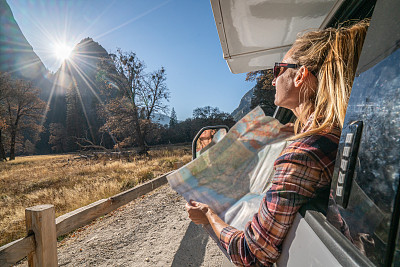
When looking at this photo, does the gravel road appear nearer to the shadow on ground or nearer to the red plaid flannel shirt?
the shadow on ground

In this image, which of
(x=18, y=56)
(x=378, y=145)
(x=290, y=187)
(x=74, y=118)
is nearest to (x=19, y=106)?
(x=74, y=118)

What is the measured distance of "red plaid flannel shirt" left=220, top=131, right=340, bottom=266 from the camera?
0.70 metres

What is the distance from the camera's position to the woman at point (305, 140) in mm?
702

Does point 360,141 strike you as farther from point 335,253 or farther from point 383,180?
point 335,253

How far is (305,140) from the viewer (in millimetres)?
765

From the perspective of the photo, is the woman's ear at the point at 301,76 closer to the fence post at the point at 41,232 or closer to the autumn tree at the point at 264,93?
the fence post at the point at 41,232

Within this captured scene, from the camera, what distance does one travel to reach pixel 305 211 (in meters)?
0.68

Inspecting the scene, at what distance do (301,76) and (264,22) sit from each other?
127cm

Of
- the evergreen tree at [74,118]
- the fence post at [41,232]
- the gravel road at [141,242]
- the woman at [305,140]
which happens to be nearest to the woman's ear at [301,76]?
the woman at [305,140]

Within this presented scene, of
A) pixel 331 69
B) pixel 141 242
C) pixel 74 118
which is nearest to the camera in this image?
pixel 331 69

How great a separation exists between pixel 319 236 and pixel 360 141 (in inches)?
11.7

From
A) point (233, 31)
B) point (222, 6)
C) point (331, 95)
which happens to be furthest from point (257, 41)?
point (331, 95)

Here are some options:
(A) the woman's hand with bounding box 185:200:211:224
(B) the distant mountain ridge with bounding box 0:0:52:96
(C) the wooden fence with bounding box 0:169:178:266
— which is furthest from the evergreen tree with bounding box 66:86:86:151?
(A) the woman's hand with bounding box 185:200:211:224

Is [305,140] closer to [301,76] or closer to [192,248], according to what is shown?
[301,76]
